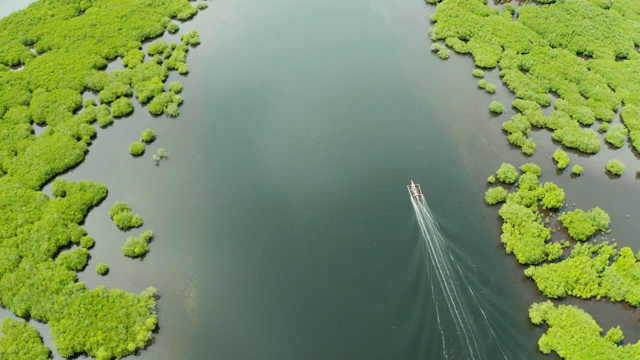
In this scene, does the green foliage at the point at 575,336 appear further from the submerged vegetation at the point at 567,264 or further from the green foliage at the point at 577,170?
the green foliage at the point at 577,170

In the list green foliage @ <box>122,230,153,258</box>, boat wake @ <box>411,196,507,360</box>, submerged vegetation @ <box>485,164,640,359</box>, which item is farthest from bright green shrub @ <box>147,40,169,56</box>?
submerged vegetation @ <box>485,164,640,359</box>

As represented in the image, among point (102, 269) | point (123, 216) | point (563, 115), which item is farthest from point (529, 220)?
point (102, 269)

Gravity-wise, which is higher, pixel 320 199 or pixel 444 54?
pixel 444 54

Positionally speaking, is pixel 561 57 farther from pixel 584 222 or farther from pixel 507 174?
pixel 584 222

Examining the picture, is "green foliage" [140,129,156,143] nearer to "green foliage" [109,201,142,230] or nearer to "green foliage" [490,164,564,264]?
"green foliage" [109,201,142,230]

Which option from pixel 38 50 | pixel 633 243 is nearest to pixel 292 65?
pixel 38 50

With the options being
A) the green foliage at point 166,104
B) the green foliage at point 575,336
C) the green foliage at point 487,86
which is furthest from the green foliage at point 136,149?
the green foliage at point 575,336
